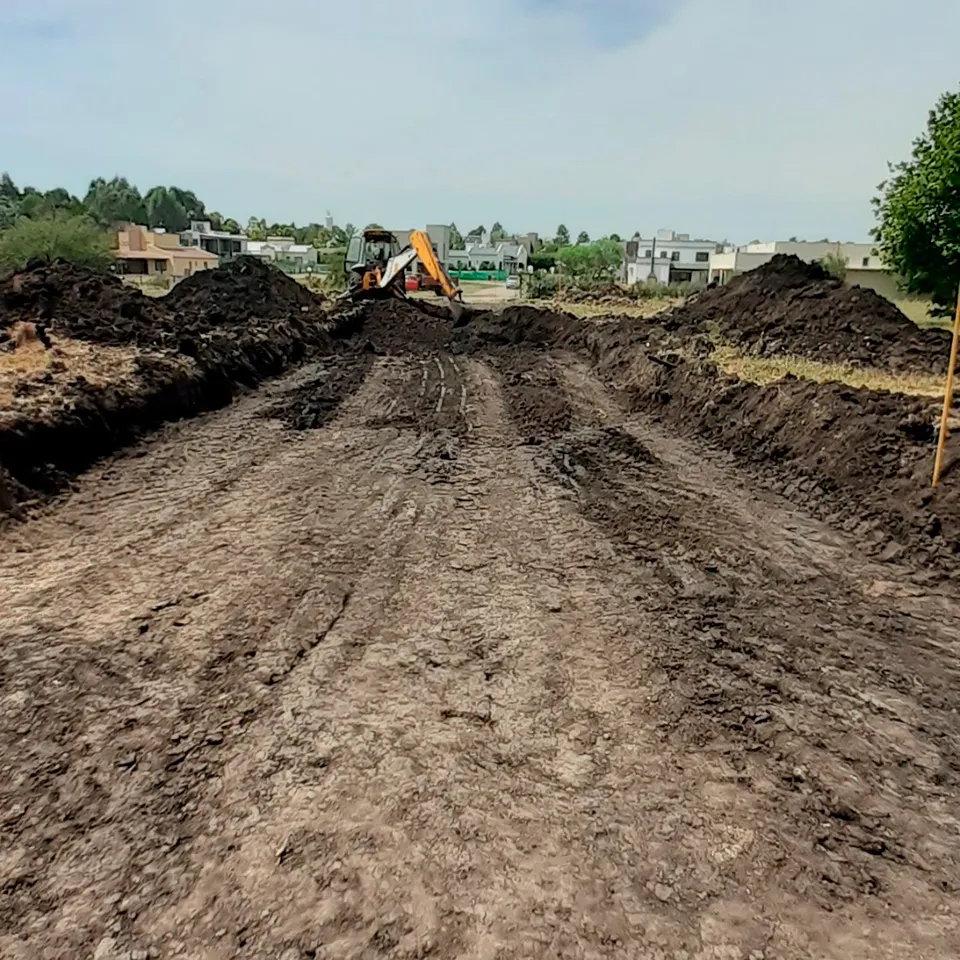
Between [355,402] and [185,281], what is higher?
[185,281]

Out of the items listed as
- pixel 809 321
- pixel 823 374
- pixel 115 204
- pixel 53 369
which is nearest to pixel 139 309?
pixel 53 369

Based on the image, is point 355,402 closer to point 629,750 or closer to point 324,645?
point 324,645

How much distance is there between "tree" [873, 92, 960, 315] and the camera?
55.6 feet

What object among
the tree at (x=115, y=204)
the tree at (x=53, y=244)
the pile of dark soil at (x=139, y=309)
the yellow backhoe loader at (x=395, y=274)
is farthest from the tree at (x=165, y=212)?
the pile of dark soil at (x=139, y=309)

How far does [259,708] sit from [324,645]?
672 mm

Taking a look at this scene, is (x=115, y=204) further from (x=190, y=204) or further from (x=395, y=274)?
(x=395, y=274)

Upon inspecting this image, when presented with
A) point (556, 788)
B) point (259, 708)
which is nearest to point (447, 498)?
point (259, 708)

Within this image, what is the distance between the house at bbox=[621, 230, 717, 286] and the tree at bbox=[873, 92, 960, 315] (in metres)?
46.0

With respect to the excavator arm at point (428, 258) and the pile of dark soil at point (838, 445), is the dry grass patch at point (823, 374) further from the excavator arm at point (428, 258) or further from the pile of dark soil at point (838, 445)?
the excavator arm at point (428, 258)

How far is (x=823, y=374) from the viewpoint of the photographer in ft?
36.4

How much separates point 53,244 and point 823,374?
4139 centimetres

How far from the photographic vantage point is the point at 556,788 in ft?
10.5

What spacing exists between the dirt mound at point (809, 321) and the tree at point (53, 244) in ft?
109

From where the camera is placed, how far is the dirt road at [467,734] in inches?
102
